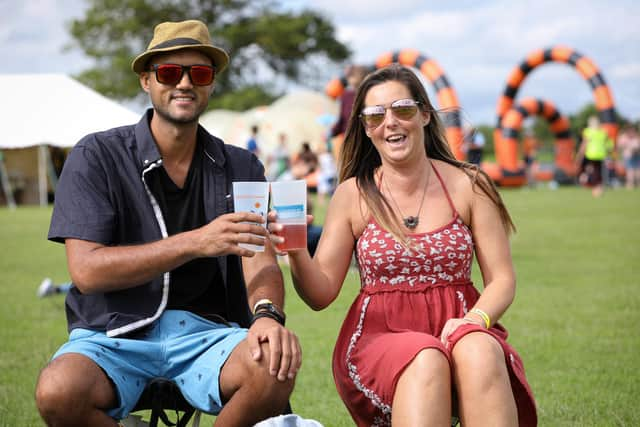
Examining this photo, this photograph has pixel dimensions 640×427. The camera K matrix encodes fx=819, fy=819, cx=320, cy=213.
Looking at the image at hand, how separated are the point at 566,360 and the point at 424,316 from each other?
98.6 inches

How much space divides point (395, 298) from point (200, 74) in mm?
1203

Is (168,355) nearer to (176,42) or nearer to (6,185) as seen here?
(176,42)

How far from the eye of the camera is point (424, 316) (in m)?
3.25

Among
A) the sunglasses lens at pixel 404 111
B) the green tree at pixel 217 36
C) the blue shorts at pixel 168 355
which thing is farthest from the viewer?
the green tree at pixel 217 36

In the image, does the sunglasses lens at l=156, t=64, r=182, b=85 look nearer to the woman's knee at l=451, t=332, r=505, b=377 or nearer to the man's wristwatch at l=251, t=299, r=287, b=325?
the man's wristwatch at l=251, t=299, r=287, b=325

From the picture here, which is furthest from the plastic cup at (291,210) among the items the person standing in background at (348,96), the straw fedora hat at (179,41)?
the person standing in background at (348,96)

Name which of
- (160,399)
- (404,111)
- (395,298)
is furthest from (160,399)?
(404,111)

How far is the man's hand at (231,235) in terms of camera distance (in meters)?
2.80

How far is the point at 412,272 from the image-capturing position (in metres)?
3.32

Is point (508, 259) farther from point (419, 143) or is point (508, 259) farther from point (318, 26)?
point (318, 26)

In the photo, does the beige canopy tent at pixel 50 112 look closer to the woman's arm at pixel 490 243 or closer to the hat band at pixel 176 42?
the hat band at pixel 176 42

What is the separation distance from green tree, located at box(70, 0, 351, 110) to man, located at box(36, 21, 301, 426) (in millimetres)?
45486

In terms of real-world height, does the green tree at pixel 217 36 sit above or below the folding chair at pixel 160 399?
above

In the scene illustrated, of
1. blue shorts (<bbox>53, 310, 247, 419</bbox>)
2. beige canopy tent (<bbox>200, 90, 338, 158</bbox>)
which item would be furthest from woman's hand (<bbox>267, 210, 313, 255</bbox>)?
beige canopy tent (<bbox>200, 90, 338, 158</bbox>)
